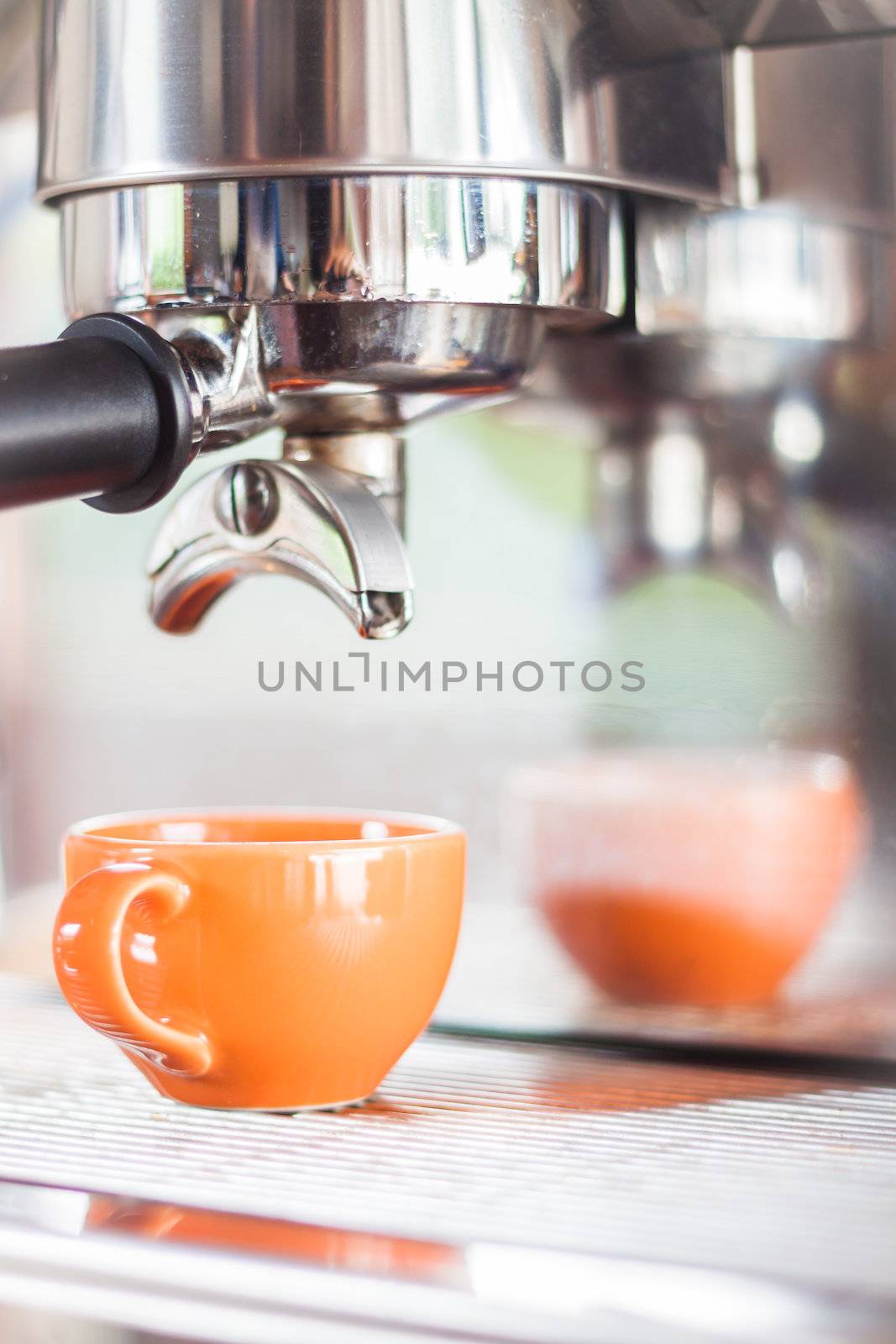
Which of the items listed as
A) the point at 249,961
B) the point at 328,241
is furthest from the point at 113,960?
the point at 328,241

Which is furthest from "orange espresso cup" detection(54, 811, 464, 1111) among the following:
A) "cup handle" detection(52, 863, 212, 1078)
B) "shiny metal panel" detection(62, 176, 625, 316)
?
"shiny metal panel" detection(62, 176, 625, 316)

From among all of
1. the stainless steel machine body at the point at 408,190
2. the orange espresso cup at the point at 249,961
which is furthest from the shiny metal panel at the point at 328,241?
the orange espresso cup at the point at 249,961

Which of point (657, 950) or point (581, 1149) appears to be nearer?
point (581, 1149)

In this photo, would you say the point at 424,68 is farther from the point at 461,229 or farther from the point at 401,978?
the point at 401,978

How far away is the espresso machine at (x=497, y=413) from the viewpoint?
0.92ft

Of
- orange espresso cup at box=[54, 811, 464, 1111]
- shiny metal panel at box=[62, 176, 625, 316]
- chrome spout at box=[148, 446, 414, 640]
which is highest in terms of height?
shiny metal panel at box=[62, 176, 625, 316]

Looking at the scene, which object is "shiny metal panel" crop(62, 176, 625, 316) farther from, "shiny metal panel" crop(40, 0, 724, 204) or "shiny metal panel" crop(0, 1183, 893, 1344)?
"shiny metal panel" crop(0, 1183, 893, 1344)

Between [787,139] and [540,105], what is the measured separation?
84 millimetres

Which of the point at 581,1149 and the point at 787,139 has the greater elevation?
the point at 787,139

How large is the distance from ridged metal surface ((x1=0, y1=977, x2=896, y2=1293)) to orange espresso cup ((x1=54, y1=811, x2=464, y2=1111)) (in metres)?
0.01

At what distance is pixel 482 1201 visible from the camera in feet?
1.02

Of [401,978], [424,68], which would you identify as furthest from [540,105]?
[401,978]

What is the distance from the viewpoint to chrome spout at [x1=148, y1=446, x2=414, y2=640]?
1.23 feet

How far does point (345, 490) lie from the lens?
380mm
